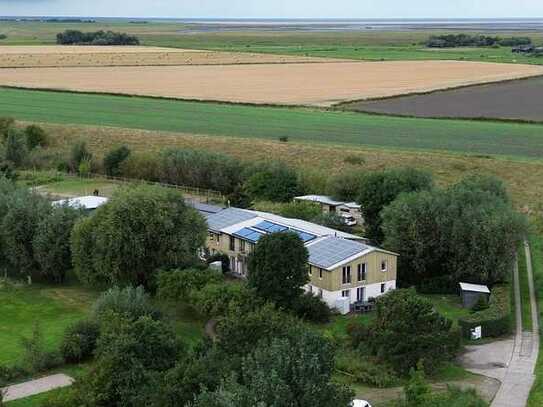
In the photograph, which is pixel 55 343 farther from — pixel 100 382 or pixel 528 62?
pixel 528 62

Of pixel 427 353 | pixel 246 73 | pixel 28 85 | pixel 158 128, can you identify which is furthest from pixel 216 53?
pixel 427 353

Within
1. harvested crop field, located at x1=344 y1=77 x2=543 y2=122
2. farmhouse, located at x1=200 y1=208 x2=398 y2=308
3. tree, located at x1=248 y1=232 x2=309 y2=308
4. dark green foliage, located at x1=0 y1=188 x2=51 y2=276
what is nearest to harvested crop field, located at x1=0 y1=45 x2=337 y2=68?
harvested crop field, located at x1=344 y1=77 x2=543 y2=122

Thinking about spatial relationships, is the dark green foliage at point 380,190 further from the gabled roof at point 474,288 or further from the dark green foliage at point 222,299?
the dark green foliage at point 222,299

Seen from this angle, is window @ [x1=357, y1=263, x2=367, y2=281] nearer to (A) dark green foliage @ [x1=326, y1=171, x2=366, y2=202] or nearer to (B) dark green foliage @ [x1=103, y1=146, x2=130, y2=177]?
(A) dark green foliage @ [x1=326, y1=171, x2=366, y2=202]

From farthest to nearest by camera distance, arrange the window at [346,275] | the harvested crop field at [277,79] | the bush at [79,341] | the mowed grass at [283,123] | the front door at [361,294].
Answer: the harvested crop field at [277,79] < the mowed grass at [283,123] < the front door at [361,294] < the window at [346,275] < the bush at [79,341]

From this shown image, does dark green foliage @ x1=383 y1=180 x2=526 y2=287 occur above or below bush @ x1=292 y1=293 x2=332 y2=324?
above

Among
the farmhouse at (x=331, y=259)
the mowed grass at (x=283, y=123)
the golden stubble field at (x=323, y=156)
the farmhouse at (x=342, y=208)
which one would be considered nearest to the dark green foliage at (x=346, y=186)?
the farmhouse at (x=342, y=208)
